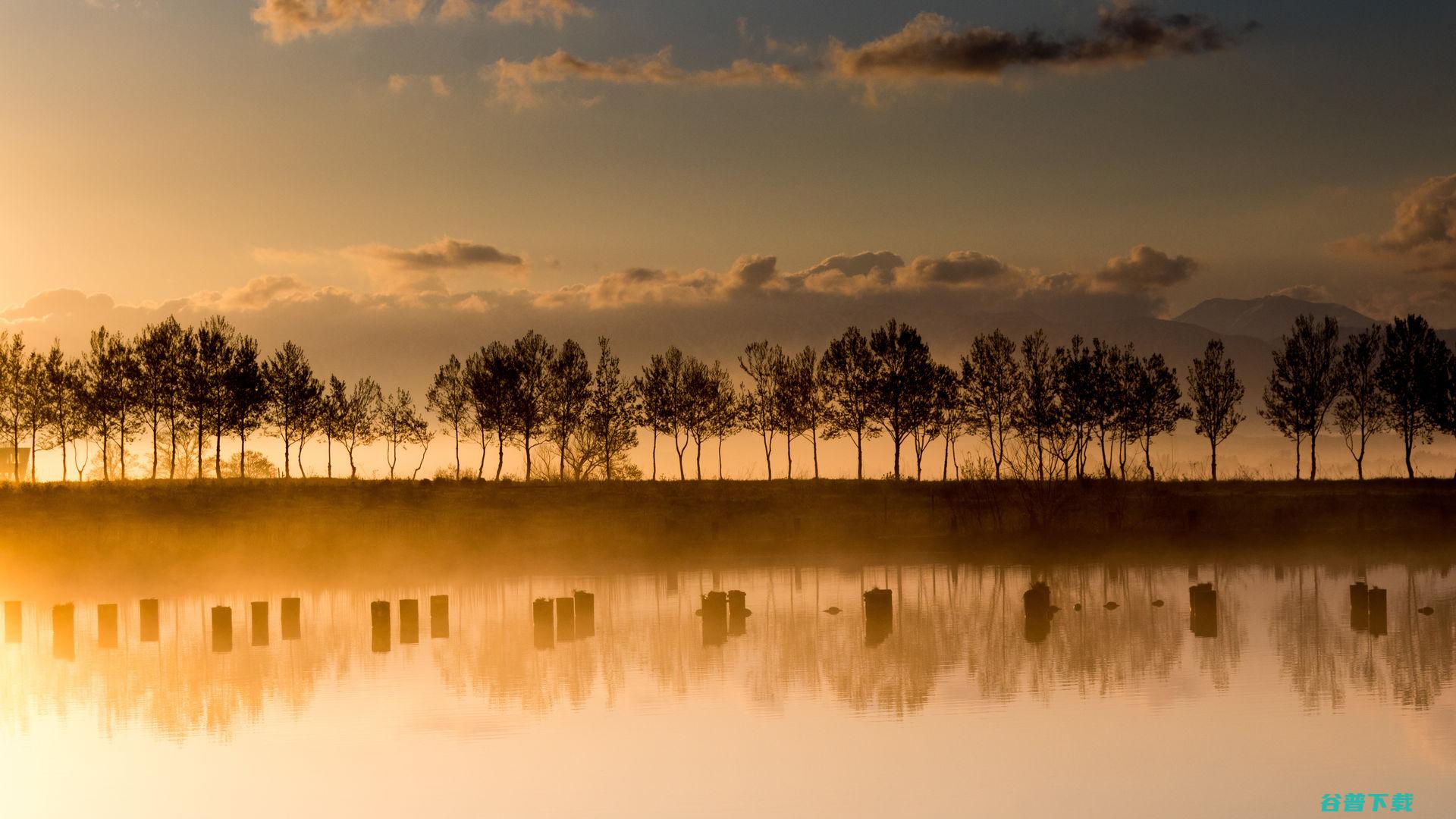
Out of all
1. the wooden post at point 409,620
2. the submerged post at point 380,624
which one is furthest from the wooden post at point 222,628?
the wooden post at point 409,620

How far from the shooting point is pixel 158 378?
320 ft

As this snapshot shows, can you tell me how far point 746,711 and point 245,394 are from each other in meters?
83.7

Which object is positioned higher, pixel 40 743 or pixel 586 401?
pixel 586 401

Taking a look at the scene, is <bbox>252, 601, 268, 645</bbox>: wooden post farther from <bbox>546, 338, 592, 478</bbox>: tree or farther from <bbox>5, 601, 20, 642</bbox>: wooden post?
<bbox>546, 338, 592, 478</bbox>: tree

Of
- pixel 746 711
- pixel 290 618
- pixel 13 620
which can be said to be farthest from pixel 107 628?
pixel 746 711

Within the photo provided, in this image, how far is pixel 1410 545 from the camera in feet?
191

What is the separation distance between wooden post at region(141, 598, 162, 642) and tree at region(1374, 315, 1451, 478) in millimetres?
94620

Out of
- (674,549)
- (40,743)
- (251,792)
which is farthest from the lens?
(674,549)

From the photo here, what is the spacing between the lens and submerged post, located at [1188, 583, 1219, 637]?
3158 cm

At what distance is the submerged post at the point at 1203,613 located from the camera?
3158cm

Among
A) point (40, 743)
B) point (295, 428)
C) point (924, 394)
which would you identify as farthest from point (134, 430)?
point (40, 743)

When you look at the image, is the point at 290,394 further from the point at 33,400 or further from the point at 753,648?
the point at 753,648

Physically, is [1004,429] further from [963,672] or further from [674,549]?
[963,672]

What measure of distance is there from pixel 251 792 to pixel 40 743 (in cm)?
582
